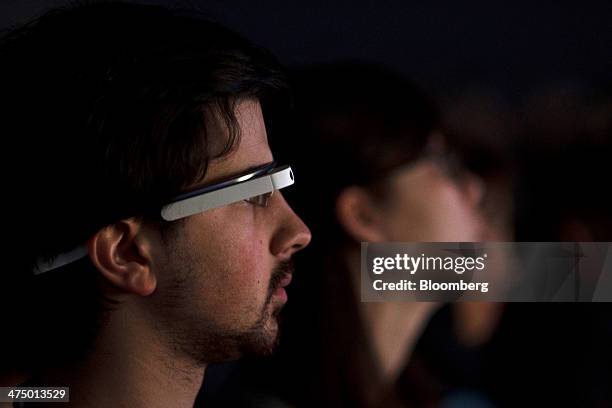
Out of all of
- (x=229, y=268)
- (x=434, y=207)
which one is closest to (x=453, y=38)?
(x=434, y=207)

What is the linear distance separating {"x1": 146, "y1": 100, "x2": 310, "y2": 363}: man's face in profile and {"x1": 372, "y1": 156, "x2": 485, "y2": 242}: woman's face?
0.65 ft

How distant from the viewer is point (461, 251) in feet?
4.48

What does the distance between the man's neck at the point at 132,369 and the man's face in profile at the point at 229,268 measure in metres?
0.03

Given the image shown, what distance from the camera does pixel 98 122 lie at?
112 centimetres

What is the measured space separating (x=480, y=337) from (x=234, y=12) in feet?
2.26

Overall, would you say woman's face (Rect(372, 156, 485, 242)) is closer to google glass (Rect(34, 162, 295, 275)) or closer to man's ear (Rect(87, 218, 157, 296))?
google glass (Rect(34, 162, 295, 275))

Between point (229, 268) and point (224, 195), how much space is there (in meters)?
0.11

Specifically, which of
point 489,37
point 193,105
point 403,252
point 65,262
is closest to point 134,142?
point 193,105

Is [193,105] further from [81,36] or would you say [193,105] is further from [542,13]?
[542,13]

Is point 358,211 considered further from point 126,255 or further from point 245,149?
point 126,255

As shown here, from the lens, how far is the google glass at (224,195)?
114 cm

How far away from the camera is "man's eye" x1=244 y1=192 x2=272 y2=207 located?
3.88 feet

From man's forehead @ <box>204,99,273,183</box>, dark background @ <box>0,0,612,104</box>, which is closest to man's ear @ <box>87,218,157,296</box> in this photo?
man's forehead @ <box>204,99,273,183</box>

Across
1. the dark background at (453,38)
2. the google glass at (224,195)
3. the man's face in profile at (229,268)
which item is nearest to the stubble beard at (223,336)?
the man's face in profile at (229,268)
